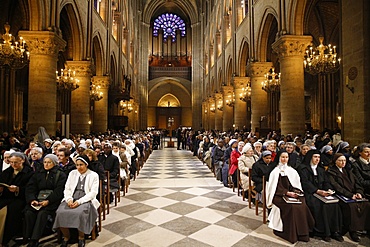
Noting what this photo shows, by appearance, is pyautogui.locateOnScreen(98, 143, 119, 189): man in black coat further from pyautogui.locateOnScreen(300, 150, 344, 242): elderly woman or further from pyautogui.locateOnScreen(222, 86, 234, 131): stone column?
pyautogui.locateOnScreen(222, 86, 234, 131): stone column

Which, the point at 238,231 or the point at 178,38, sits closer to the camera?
the point at 238,231

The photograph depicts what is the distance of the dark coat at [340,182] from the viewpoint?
4.35 m

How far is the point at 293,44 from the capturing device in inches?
400

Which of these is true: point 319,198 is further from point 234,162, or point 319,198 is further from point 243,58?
point 243,58

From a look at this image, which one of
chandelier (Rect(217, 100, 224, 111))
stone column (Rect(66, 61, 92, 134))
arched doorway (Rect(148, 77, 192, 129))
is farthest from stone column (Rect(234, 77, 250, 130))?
arched doorway (Rect(148, 77, 192, 129))

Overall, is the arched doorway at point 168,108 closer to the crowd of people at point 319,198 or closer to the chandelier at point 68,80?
the chandelier at point 68,80

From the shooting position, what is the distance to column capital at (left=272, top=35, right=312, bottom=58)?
10078 mm

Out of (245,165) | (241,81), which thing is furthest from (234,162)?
(241,81)

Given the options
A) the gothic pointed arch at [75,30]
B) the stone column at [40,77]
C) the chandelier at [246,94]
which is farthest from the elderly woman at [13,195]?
the chandelier at [246,94]

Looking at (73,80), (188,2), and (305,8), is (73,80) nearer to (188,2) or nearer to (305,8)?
(305,8)

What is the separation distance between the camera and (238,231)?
4.49 metres

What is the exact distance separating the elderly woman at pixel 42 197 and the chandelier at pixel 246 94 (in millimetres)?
13708

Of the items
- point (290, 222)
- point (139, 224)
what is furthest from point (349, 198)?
point (139, 224)

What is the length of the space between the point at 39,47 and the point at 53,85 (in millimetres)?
1306
